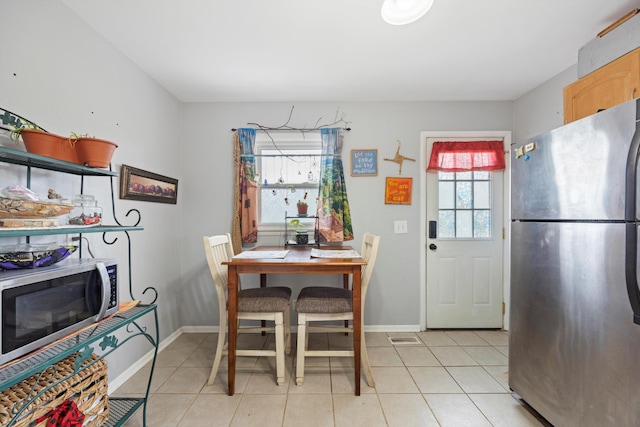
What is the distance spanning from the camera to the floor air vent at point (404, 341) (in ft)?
8.71

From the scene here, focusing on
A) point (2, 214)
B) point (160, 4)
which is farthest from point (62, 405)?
point (160, 4)

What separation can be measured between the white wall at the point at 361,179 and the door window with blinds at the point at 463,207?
0.29 meters

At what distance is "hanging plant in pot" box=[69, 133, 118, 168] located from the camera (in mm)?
1334

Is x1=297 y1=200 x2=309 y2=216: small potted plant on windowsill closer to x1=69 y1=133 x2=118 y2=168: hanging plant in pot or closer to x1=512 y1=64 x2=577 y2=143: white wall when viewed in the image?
x1=69 y1=133 x2=118 y2=168: hanging plant in pot

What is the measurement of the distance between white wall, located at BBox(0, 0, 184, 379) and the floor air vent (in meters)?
2.13

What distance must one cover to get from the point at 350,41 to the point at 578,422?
2451 mm

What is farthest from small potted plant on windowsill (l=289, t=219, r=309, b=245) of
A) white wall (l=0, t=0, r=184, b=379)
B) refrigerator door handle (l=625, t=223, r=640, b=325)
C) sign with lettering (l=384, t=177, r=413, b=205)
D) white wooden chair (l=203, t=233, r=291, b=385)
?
refrigerator door handle (l=625, t=223, r=640, b=325)

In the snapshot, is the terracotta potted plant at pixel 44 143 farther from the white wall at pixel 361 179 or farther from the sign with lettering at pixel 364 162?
the sign with lettering at pixel 364 162

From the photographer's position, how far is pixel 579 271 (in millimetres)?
1350

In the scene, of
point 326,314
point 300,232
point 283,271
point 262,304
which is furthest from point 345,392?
point 300,232

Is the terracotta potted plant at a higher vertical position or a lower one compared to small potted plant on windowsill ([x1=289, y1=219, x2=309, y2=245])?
higher

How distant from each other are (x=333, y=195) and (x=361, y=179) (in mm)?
346

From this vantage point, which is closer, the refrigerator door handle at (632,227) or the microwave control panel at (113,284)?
the refrigerator door handle at (632,227)

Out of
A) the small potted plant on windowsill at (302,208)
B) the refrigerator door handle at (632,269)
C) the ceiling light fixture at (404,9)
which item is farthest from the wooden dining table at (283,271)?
the ceiling light fixture at (404,9)
